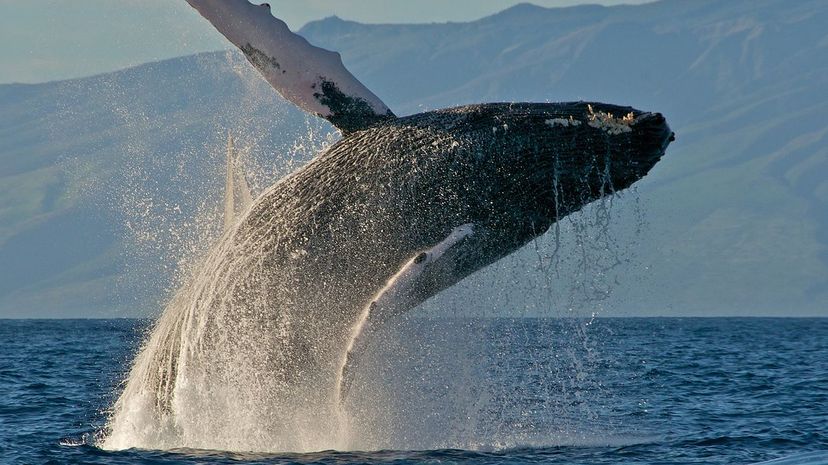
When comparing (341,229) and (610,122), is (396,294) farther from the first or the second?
(610,122)

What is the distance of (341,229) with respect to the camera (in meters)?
11.4

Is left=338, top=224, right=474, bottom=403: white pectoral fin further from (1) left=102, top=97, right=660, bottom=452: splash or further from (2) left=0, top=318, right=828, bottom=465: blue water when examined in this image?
(2) left=0, top=318, right=828, bottom=465: blue water

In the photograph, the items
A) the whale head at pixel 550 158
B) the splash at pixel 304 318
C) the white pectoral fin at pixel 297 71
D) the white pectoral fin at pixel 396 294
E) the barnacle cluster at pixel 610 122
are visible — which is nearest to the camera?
the barnacle cluster at pixel 610 122

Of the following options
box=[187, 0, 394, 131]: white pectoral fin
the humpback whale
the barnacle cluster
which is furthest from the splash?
box=[187, 0, 394, 131]: white pectoral fin

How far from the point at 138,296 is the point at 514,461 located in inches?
7341

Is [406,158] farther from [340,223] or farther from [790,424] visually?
[790,424]

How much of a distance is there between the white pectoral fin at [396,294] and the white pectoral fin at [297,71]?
1.56 meters

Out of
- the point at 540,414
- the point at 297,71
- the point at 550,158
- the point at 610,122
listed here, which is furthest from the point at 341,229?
the point at 540,414

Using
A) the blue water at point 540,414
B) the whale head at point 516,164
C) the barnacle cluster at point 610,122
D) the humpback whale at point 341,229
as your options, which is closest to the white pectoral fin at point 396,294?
the humpback whale at point 341,229

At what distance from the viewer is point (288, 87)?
1192cm

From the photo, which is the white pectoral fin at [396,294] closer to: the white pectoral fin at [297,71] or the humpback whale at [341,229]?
the humpback whale at [341,229]

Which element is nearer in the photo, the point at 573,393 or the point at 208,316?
the point at 208,316

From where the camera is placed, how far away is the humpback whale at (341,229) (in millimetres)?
11000

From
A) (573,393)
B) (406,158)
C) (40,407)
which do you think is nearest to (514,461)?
(406,158)
